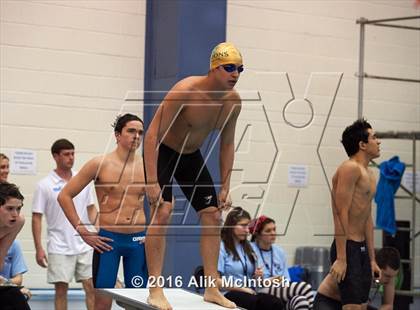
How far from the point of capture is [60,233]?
8.62m

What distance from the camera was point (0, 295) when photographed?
5629 millimetres

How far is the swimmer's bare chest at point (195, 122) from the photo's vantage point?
5.80m

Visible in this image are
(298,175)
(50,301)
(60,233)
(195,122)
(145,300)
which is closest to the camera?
(195,122)

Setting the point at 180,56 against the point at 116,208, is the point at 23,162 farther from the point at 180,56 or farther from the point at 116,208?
the point at 116,208

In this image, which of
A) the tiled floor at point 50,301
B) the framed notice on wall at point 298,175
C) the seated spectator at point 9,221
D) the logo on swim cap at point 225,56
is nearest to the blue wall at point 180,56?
the tiled floor at point 50,301

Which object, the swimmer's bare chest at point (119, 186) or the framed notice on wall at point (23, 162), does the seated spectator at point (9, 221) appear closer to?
the swimmer's bare chest at point (119, 186)

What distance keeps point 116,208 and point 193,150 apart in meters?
1.18

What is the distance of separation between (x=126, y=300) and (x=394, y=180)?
5399 millimetres

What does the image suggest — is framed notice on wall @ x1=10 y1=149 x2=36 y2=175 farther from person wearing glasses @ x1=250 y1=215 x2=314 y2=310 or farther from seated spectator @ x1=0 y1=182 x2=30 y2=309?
seated spectator @ x1=0 y1=182 x2=30 y2=309

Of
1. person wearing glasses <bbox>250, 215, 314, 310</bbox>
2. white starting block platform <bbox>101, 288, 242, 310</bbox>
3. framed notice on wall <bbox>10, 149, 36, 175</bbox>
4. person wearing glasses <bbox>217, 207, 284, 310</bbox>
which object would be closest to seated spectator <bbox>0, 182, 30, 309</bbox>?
white starting block platform <bbox>101, 288, 242, 310</bbox>

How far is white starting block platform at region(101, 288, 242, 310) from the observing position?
229 inches

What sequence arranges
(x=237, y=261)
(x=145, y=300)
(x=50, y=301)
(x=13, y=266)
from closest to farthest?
(x=145, y=300), (x=13, y=266), (x=237, y=261), (x=50, y=301)

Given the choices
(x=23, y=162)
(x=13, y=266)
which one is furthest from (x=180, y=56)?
(x=13, y=266)

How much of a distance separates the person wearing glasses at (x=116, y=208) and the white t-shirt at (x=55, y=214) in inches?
68.1
